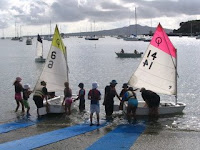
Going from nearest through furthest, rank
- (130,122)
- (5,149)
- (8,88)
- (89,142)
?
1. (5,149)
2. (89,142)
3. (130,122)
4. (8,88)

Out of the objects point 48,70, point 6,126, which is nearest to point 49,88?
point 48,70

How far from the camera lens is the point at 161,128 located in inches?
602

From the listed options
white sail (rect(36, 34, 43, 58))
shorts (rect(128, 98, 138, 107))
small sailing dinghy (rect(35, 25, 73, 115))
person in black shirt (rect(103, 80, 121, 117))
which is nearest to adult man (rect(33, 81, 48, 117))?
small sailing dinghy (rect(35, 25, 73, 115))

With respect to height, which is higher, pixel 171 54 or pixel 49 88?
pixel 171 54

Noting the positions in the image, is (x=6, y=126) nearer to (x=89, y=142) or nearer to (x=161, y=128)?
(x=89, y=142)

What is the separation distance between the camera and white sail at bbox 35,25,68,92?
18875 mm

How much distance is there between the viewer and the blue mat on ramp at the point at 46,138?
12.2 metres

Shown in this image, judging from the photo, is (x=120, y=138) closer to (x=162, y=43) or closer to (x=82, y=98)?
(x=82, y=98)

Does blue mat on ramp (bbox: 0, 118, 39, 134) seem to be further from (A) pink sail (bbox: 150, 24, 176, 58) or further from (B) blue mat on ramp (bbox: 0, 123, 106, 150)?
(A) pink sail (bbox: 150, 24, 176, 58)

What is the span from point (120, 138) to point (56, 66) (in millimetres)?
7371

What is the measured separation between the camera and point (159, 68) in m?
18.6

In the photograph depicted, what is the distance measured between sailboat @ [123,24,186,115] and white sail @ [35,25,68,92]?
13.4 ft

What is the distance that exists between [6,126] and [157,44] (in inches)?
363

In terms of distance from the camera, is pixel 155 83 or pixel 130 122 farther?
pixel 155 83
